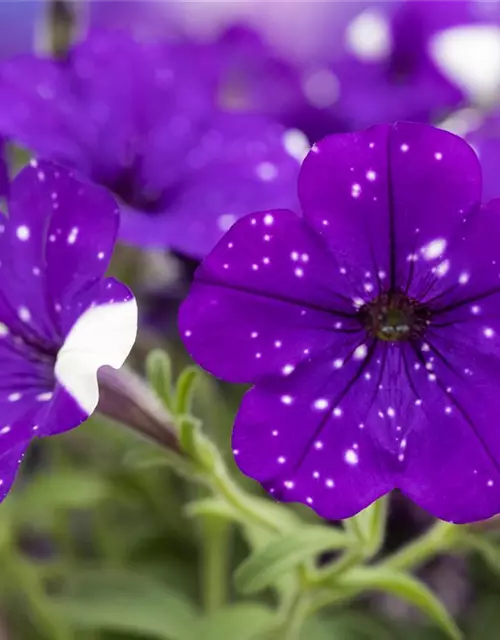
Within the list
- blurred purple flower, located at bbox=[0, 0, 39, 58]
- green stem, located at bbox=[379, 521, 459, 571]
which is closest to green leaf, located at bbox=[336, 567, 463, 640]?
green stem, located at bbox=[379, 521, 459, 571]

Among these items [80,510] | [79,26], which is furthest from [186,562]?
[79,26]

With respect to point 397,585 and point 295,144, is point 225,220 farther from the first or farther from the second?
point 397,585

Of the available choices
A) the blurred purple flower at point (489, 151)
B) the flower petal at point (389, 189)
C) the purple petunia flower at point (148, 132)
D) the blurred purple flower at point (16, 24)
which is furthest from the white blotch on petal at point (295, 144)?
the blurred purple flower at point (16, 24)

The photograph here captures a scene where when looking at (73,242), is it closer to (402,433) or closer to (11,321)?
(11,321)

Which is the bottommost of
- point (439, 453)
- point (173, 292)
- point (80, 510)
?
point (80, 510)

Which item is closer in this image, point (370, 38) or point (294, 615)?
point (294, 615)

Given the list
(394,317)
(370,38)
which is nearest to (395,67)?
(370,38)

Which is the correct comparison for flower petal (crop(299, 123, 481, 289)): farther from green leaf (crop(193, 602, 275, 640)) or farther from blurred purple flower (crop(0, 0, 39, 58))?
blurred purple flower (crop(0, 0, 39, 58))
